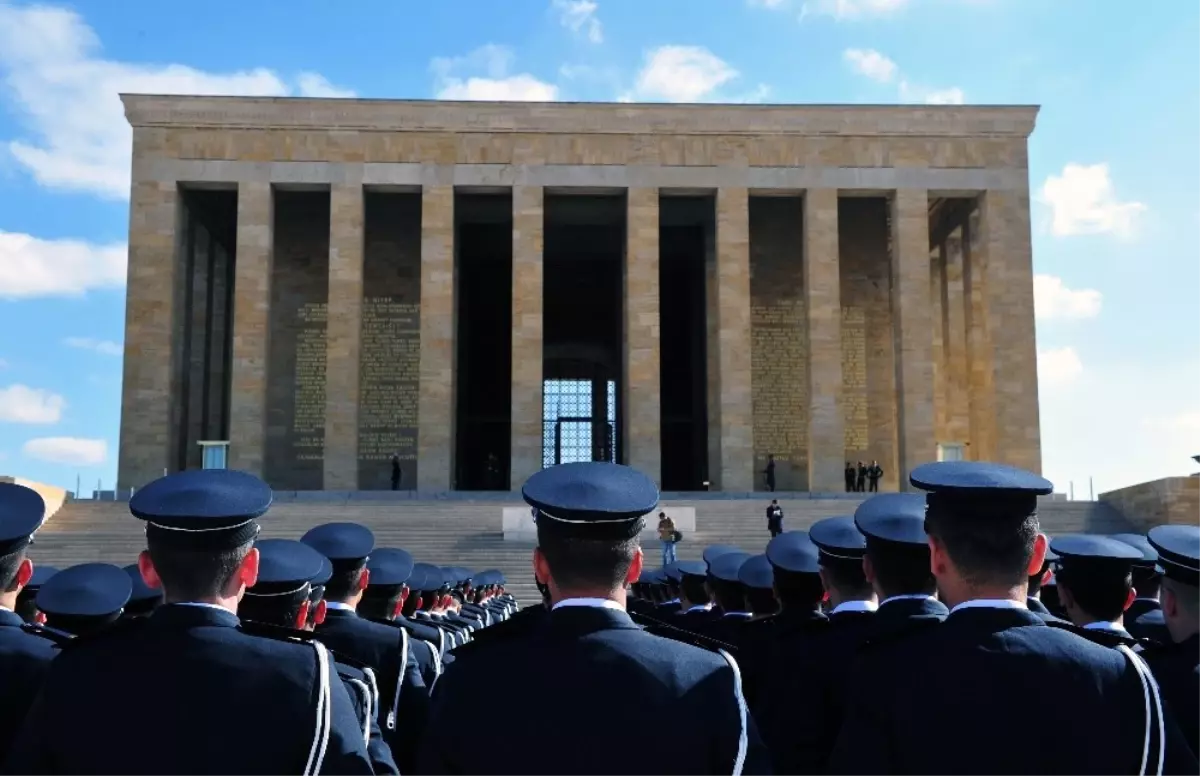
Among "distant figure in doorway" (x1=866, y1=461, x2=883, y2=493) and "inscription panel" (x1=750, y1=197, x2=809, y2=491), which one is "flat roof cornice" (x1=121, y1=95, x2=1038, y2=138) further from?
"distant figure in doorway" (x1=866, y1=461, x2=883, y2=493)

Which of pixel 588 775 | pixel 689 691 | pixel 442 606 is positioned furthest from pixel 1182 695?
pixel 442 606

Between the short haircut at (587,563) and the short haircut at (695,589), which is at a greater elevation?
the short haircut at (587,563)

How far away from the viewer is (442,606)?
841 cm

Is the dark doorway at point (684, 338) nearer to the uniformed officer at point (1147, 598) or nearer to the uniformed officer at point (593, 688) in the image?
the uniformed officer at point (1147, 598)

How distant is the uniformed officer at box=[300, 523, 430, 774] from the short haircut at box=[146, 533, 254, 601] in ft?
5.82

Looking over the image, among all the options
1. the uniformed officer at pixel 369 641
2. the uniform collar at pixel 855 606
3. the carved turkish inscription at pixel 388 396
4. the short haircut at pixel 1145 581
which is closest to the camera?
the uniform collar at pixel 855 606

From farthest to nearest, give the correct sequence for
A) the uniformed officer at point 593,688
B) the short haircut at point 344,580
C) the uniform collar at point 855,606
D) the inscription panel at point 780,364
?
the inscription panel at point 780,364, the short haircut at point 344,580, the uniform collar at point 855,606, the uniformed officer at point 593,688

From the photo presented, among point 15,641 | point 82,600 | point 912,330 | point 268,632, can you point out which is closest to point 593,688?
point 268,632

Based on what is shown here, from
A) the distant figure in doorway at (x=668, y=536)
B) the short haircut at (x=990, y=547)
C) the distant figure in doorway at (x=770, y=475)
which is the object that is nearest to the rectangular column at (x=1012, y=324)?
the distant figure in doorway at (x=770, y=475)

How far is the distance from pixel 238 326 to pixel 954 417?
64.7 feet

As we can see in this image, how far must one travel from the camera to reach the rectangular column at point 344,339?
2992 cm

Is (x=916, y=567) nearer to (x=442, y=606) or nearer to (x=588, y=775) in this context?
(x=588, y=775)

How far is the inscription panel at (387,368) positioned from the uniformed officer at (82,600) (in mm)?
27661

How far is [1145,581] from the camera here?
15.5 feet
